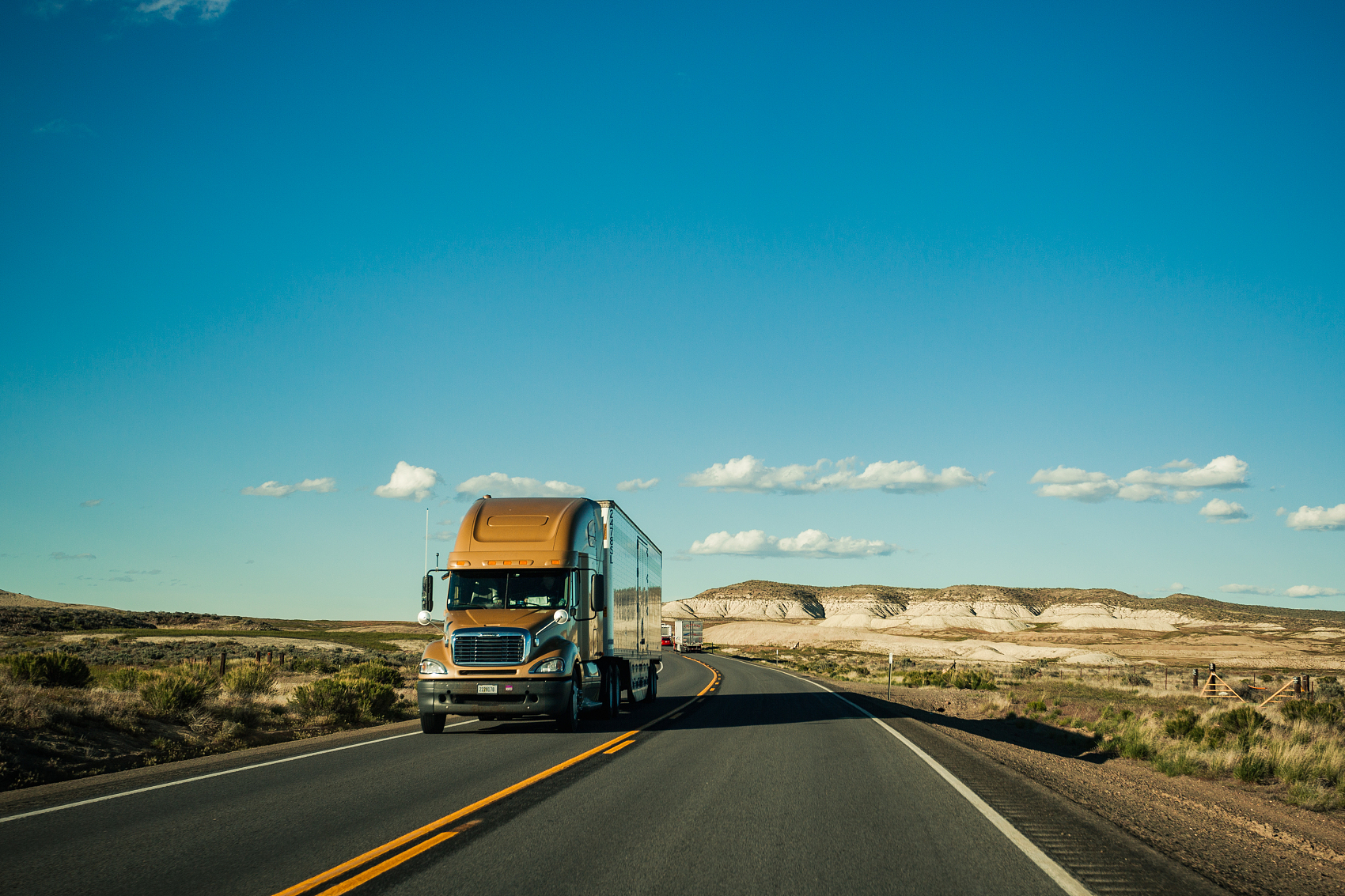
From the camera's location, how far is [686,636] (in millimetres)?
87062

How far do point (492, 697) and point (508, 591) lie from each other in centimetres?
202

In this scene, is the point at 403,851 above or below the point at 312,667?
above

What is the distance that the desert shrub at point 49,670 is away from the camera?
1819 centimetres

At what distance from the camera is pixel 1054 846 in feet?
24.1

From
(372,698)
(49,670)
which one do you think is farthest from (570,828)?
(49,670)

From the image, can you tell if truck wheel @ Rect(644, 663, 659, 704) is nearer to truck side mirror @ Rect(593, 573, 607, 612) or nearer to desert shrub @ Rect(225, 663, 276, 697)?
truck side mirror @ Rect(593, 573, 607, 612)

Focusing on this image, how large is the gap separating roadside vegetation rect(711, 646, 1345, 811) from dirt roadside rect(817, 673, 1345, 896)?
429 mm

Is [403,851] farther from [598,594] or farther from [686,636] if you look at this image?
[686,636]

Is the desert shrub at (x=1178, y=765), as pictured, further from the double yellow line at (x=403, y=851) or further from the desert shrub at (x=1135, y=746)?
the double yellow line at (x=403, y=851)

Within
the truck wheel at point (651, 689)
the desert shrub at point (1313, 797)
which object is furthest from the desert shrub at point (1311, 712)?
the truck wheel at point (651, 689)

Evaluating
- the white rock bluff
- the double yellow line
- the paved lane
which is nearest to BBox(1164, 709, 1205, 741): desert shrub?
the paved lane

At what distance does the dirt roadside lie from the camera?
273 inches

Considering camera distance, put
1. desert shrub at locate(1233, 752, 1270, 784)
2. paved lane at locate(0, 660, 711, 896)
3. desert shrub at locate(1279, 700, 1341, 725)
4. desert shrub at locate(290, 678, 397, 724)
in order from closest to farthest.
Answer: paved lane at locate(0, 660, 711, 896)
desert shrub at locate(1233, 752, 1270, 784)
desert shrub at locate(290, 678, 397, 724)
desert shrub at locate(1279, 700, 1341, 725)

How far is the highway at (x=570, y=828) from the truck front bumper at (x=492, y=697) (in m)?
1.35
